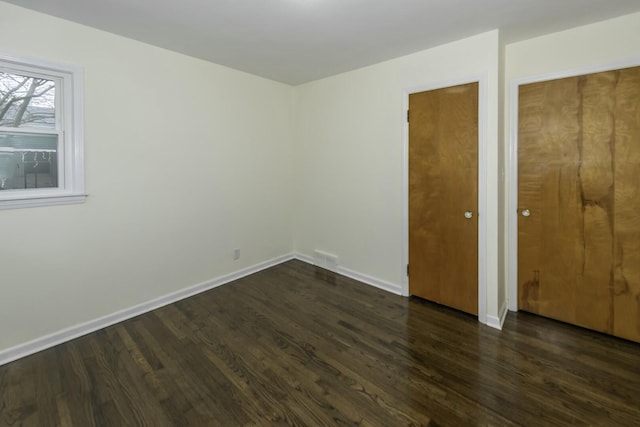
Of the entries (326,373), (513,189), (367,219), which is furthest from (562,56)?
(326,373)

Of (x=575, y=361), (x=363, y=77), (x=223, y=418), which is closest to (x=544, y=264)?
(x=575, y=361)

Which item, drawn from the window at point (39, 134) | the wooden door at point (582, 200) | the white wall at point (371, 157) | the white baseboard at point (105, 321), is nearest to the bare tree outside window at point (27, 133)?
the window at point (39, 134)

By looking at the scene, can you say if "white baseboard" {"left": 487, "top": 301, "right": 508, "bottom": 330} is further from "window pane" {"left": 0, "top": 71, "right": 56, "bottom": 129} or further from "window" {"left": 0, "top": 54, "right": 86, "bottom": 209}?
"window pane" {"left": 0, "top": 71, "right": 56, "bottom": 129}

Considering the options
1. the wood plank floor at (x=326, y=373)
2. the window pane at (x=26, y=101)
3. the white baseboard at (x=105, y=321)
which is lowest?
the wood plank floor at (x=326, y=373)

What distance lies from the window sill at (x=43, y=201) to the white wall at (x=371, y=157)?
252 centimetres

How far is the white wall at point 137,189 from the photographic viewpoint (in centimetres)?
224

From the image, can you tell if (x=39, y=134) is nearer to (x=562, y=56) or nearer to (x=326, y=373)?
(x=326, y=373)

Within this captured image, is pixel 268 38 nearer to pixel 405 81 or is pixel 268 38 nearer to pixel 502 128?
pixel 405 81

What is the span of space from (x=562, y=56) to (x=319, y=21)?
204 cm

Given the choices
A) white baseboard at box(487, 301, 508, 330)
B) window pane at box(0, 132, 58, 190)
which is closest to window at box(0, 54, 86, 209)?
window pane at box(0, 132, 58, 190)

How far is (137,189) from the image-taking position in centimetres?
276

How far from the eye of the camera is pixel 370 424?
5.32 ft

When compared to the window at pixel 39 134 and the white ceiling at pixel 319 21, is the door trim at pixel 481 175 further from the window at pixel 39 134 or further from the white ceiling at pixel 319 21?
the window at pixel 39 134

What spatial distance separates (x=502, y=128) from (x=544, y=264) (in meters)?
1.29
